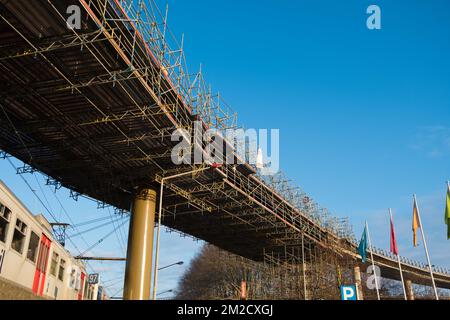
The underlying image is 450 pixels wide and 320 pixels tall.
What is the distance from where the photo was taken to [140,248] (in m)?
35.6

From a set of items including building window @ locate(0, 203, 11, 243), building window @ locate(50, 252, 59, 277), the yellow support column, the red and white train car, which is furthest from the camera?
the yellow support column

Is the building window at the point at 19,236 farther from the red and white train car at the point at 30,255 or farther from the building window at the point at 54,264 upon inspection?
the building window at the point at 54,264

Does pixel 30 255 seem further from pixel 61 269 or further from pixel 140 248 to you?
pixel 140 248

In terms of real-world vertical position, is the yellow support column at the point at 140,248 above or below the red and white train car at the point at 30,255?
above

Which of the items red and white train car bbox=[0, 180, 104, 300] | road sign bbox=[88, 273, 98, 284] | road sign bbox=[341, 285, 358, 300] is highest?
road sign bbox=[88, 273, 98, 284]

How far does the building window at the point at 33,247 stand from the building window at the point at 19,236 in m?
0.85

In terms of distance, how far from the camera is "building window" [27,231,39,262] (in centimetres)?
1772

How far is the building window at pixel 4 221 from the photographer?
14656mm

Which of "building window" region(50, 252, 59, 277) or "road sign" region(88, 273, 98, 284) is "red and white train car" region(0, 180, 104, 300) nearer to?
"building window" region(50, 252, 59, 277)

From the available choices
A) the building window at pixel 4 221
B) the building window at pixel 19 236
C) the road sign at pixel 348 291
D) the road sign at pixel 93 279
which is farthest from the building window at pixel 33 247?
the road sign at pixel 93 279

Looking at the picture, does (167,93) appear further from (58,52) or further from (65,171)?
(65,171)

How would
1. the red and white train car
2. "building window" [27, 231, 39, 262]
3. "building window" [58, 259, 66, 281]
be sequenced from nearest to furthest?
the red and white train car < "building window" [27, 231, 39, 262] < "building window" [58, 259, 66, 281]

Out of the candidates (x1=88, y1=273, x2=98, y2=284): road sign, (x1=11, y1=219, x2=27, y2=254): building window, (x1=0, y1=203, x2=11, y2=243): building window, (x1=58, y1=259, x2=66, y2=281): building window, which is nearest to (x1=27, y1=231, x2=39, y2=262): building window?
(x1=11, y1=219, x2=27, y2=254): building window
